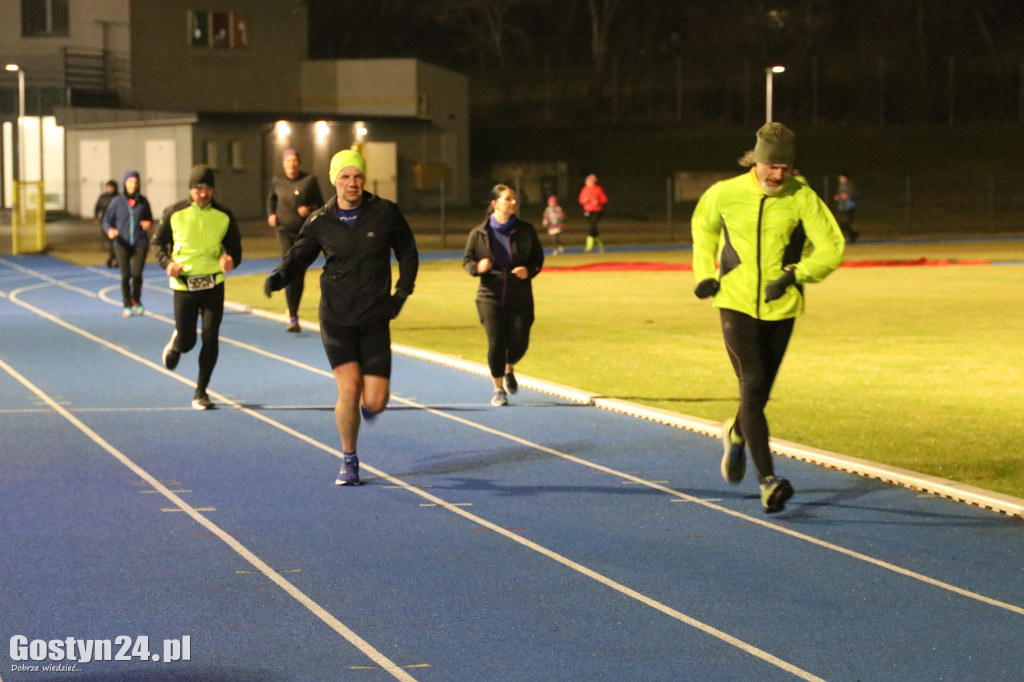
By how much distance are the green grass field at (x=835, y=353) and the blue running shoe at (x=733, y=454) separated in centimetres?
157

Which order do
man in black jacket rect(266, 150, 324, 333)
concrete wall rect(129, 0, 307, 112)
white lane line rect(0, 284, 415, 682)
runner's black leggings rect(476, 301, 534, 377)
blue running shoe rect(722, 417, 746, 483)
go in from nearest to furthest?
white lane line rect(0, 284, 415, 682) → blue running shoe rect(722, 417, 746, 483) → runner's black leggings rect(476, 301, 534, 377) → man in black jacket rect(266, 150, 324, 333) → concrete wall rect(129, 0, 307, 112)

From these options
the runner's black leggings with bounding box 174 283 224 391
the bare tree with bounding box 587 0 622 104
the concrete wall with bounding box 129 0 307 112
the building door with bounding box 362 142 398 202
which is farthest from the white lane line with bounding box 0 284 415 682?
the bare tree with bounding box 587 0 622 104

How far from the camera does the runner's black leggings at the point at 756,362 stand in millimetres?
8555

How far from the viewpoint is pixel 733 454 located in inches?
354

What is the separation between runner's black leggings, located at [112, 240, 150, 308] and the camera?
2161 cm

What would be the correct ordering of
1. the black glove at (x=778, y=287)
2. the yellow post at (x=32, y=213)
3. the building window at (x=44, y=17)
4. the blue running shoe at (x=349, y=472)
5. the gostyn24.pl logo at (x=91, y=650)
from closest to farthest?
the gostyn24.pl logo at (x=91, y=650) → the black glove at (x=778, y=287) → the blue running shoe at (x=349, y=472) → the yellow post at (x=32, y=213) → the building window at (x=44, y=17)

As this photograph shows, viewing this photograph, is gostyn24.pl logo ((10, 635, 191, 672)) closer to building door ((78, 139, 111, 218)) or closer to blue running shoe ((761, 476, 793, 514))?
blue running shoe ((761, 476, 793, 514))

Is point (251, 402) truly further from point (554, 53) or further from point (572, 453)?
point (554, 53)

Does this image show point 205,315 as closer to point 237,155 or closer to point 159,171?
point 159,171

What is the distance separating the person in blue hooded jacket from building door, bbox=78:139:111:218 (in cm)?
3540

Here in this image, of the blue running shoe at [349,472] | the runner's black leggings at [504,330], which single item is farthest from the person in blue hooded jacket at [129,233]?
the blue running shoe at [349,472]

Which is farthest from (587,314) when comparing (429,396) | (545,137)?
(545,137)

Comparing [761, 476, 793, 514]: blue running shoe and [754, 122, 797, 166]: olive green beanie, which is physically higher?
[754, 122, 797, 166]: olive green beanie

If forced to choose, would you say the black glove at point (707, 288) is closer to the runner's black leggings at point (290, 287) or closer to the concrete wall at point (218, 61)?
the runner's black leggings at point (290, 287)
